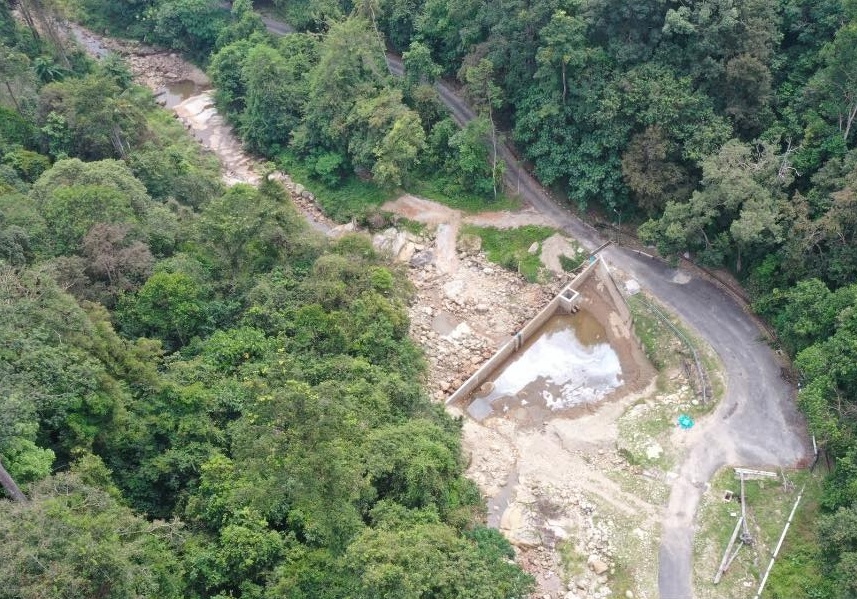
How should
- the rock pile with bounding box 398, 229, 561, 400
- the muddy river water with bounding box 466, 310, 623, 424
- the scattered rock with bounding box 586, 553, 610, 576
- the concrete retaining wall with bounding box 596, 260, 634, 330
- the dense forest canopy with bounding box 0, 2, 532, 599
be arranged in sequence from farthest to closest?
the concrete retaining wall with bounding box 596, 260, 634, 330 < the rock pile with bounding box 398, 229, 561, 400 < the muddy river water with bounding box 466, 310, 623, 424 < the scattered rock with bounding box 586, 553, 610, 576 < the dense forest canopy with bounding box 0, 2, 532, 599

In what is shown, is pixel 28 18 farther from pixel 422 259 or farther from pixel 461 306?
pixel 461 306

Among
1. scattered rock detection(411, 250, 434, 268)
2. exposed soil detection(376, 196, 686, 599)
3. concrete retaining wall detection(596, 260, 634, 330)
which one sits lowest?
exposed soil detection(376, 196, 686, 599)

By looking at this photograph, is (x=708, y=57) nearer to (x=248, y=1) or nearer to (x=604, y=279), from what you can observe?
(x=604, y=279)

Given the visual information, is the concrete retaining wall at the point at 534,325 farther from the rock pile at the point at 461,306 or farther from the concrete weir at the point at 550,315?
the rock pile at the point at 461,306

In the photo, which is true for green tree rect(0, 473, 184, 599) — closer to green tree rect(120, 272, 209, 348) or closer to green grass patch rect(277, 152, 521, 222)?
green tree rect(120, 272, 209, 348)

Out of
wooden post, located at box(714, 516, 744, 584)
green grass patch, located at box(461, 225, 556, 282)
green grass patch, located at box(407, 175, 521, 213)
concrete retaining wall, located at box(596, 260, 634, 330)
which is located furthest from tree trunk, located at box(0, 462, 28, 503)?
green grass patch, located at box(407, 175, 521, 213)
